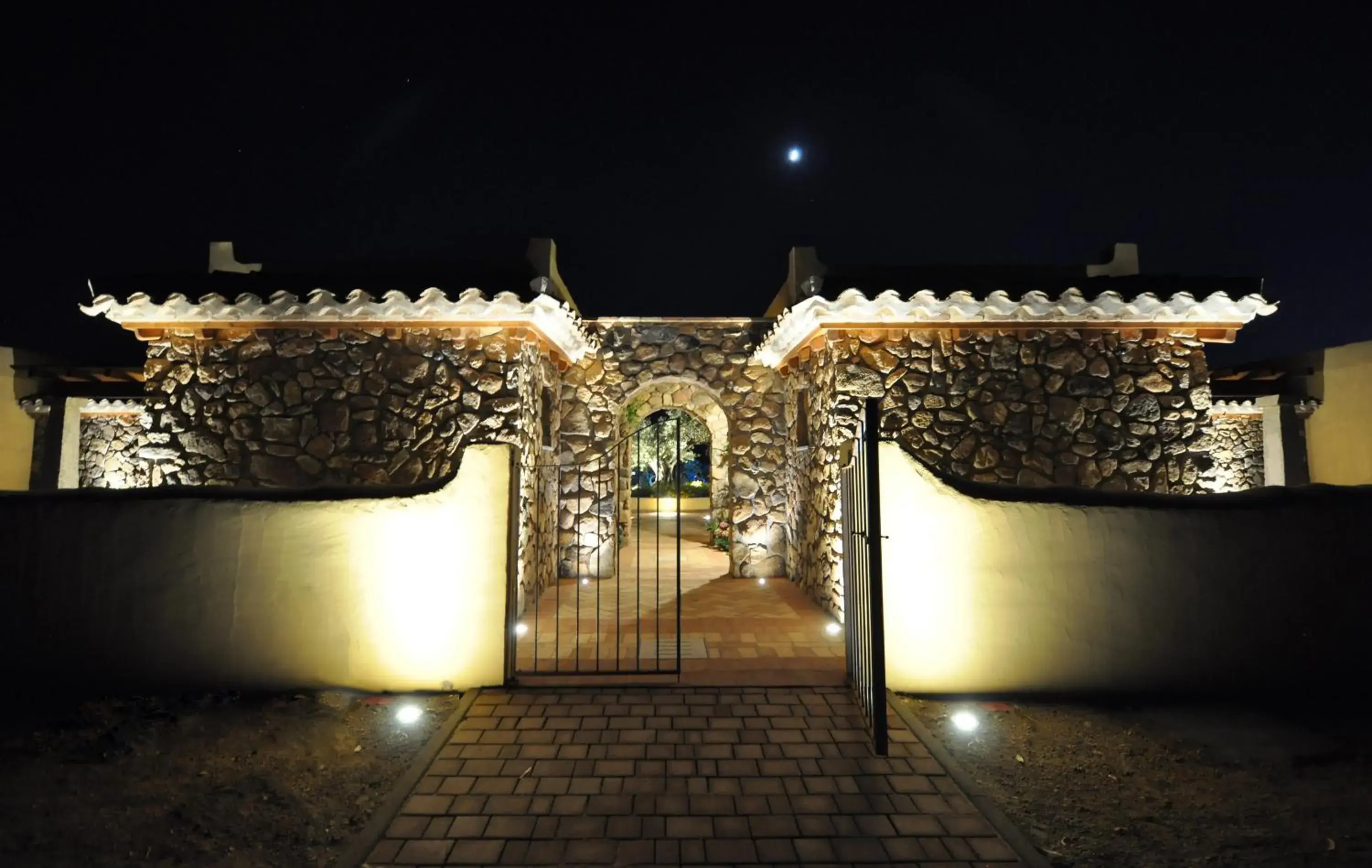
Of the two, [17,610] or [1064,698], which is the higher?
[17,610]

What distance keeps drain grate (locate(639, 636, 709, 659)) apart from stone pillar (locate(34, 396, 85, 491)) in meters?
10.5

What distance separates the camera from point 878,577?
3.81 meters

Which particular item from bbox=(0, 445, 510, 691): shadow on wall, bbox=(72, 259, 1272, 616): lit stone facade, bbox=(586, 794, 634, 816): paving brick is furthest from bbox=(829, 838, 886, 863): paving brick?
bbox=(72, 259, 1272, 616): lit stone facade

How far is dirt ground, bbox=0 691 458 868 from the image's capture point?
9.37ft

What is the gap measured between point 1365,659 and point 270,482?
9749mm

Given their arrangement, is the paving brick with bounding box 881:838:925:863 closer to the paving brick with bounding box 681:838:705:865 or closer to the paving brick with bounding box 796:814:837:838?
the paving brick with bounding box 796:814:837:838

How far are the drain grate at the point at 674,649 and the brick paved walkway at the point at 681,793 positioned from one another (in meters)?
0.99

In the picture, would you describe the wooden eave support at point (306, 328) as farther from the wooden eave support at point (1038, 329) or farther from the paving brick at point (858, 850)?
the paving brick at point (858, 850)

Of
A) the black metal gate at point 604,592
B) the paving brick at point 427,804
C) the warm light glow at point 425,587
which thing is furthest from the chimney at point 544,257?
the paving brick at point 427,804

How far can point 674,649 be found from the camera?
577 cm

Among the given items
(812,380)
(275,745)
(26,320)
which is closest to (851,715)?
(275,745)

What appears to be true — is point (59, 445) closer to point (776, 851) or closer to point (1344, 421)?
point (776, 851)

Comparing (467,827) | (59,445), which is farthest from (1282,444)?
(59,445)

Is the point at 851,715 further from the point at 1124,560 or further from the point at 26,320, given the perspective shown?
the point at 26,320
